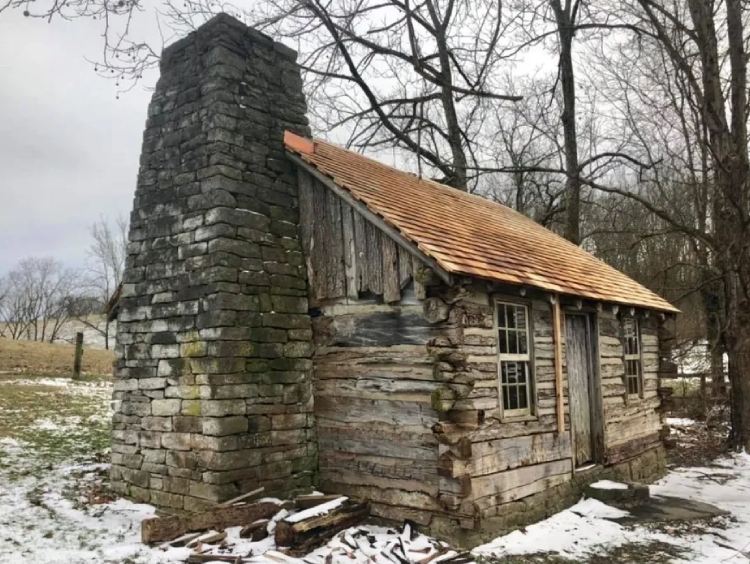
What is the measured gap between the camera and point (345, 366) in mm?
7723

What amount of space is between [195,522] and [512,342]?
4.39 metres

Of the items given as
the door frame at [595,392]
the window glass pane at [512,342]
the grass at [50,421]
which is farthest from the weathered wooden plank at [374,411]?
the grass at [50,421]

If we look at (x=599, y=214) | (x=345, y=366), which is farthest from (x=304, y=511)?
(x=599, y=214)

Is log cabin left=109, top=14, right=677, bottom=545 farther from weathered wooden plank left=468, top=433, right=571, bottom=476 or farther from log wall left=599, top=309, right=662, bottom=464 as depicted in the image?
log wall left=599, top=309, right=662, bottom=464

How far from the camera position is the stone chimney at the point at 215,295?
279 inches

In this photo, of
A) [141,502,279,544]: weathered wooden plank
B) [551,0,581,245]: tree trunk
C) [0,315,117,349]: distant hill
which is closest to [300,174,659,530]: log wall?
[141,502,279,544]: weathered wooden plank

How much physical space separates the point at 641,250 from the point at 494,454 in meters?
17.6

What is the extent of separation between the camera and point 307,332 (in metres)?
8.08

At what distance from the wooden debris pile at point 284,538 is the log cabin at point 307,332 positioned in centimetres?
40

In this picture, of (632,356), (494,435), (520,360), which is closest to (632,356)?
(632,356)

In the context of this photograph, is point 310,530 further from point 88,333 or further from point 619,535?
point 88,333

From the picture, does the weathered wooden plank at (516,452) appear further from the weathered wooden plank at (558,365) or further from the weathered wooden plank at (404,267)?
the weathered wooden plank at (404,267)

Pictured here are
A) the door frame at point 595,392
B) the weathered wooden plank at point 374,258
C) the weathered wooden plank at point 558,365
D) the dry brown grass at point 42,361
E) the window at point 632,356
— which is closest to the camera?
the weathered wooden plank at point 374,258

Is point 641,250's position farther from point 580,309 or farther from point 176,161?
point 176,161
